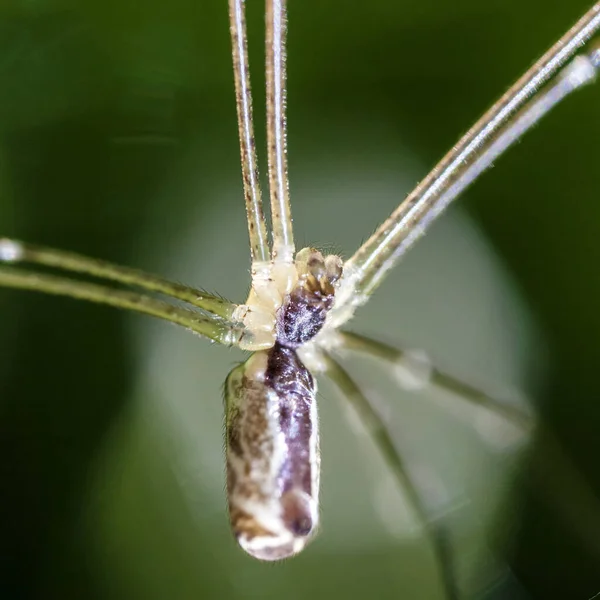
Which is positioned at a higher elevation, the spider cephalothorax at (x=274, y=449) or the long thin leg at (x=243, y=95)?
the long thin leg at (x=243, y=95)

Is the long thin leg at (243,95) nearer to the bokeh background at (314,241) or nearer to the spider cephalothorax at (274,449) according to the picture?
the spider cephalothorax at (274,449)

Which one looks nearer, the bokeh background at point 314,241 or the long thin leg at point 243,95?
the long thin leg at point 243,95

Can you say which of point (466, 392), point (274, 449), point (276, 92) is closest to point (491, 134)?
point (276, 92)

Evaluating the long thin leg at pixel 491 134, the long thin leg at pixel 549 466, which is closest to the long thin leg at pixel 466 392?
the long thin leg at pixel 549 466

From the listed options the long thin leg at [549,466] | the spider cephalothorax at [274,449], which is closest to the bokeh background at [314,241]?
the long thin leg at [549,466]

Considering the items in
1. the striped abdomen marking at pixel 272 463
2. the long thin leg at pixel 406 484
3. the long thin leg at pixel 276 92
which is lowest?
the striped abdomen marking at pixel 272 463

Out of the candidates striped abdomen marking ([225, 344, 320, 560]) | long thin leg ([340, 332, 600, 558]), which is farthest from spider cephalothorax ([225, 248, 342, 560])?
long thin leg ([340, 332, 600, 558])

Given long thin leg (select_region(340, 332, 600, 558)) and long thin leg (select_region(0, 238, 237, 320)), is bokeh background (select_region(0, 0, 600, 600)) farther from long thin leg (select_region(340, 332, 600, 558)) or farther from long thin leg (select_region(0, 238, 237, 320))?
long thin leg (select_region(0, 238, 237, 320))
